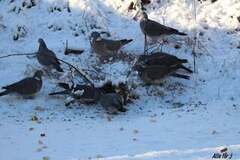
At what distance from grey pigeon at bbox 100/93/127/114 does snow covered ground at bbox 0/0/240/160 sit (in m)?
0.13

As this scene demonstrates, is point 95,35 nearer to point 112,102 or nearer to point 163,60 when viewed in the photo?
point 163,60

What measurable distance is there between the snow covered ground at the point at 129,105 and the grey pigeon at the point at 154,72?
5.7 inches

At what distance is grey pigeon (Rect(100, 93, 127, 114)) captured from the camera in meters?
8.83

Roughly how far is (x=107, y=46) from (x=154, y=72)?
40.8 inches

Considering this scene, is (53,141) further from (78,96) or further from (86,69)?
(86,69)

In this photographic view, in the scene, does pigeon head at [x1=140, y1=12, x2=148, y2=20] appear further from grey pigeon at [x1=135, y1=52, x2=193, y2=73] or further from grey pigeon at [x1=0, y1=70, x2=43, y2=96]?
grey pigeon at [x1=0, y1=70, x2=43, y2=96]

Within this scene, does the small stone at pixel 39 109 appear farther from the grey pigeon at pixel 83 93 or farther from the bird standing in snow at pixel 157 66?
the bird standing in snow at pixel 157 66

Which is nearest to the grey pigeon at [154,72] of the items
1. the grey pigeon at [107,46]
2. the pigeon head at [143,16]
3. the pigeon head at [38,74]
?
the grey pigeon at [107,46]

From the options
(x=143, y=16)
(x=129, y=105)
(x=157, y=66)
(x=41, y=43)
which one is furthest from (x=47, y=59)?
(x=143, y=16)

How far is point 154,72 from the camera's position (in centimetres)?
949

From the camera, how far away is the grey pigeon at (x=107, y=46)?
1016cm

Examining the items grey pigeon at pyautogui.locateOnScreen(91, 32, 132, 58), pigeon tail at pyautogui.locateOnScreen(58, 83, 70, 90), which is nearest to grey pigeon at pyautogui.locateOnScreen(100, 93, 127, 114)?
pigeon tail at pyautogui.locateOnScreen(58, 83, 70, 90)

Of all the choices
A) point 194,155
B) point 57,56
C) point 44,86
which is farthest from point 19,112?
point 194,155

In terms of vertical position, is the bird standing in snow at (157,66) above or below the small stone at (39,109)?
above
